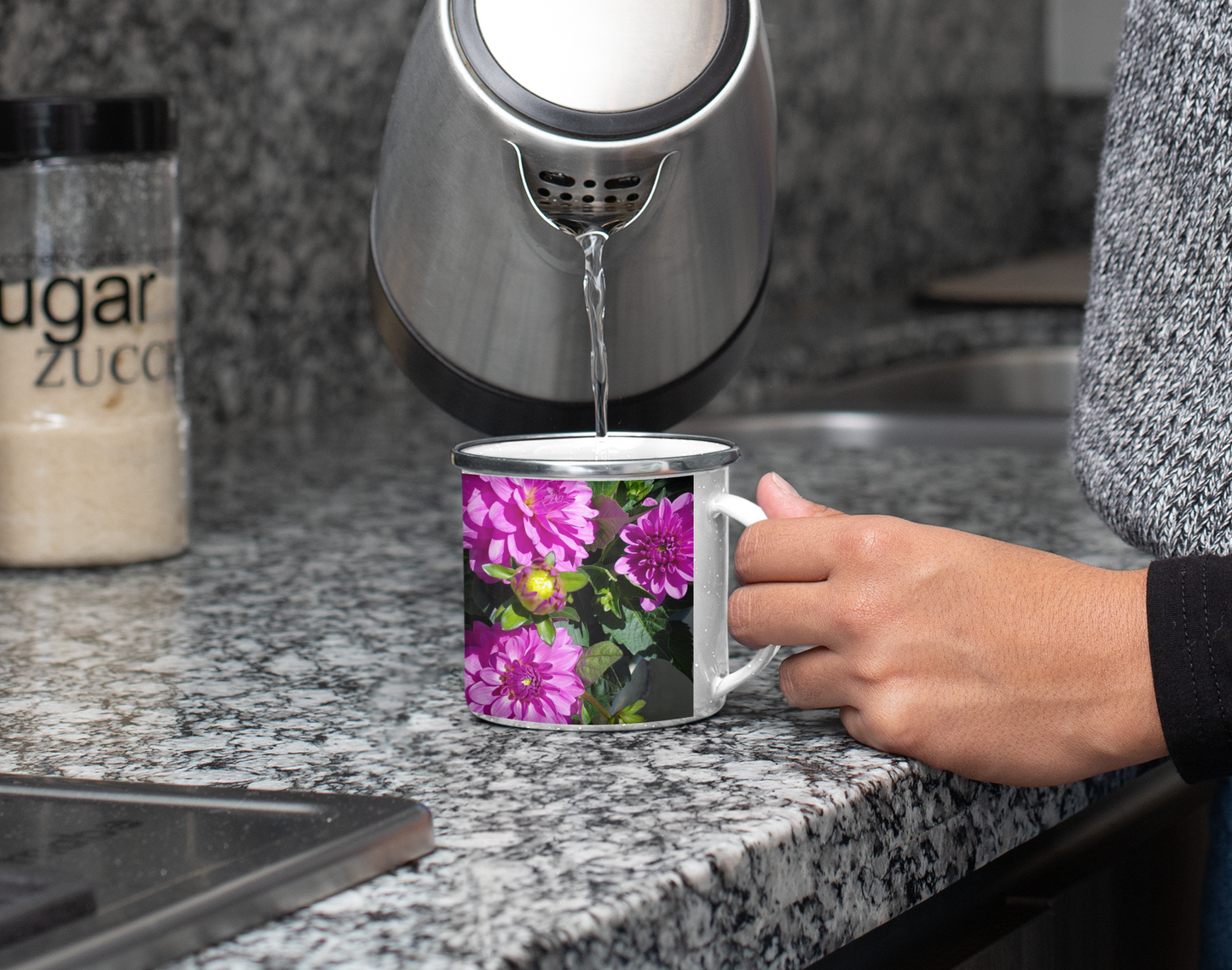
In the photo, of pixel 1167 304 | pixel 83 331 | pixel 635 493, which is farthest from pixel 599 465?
pixel 83 331

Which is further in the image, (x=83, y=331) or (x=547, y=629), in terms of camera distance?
(x=83, y=331)

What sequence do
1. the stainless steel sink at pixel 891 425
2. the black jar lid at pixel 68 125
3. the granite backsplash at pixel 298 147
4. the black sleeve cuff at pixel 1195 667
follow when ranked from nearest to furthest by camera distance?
the black sleeve cuff at pixel 1195 667 → the black jar lid at pixel 68 125 → the granite backsplash at pixel 298 147 → the stainless steel sink at pixel 891 425

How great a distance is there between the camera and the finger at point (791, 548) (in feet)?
1.76

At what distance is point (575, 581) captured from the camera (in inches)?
20.6

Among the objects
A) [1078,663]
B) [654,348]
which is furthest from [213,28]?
[1078,663]

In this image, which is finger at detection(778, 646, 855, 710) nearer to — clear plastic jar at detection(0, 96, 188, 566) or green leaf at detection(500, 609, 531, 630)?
green leaf at detection(500, 609, 531, 630)

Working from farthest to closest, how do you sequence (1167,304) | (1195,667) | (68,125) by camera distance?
(68,125), (1167,304), (1195,667)

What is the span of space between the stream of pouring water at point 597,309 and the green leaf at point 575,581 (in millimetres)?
77

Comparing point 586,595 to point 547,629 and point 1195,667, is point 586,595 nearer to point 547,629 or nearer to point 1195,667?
point 547,629

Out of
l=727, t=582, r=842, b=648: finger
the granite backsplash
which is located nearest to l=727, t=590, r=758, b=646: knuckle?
l=727, t=582, r=842, b=648: finger

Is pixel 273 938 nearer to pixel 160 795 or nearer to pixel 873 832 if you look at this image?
pixel 160 795

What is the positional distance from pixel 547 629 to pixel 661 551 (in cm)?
5

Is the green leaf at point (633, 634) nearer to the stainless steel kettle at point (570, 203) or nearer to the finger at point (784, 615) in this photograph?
the finger at point (784, 615)

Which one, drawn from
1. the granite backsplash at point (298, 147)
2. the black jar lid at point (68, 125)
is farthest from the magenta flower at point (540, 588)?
the granite backsplash at point (298, 147)
